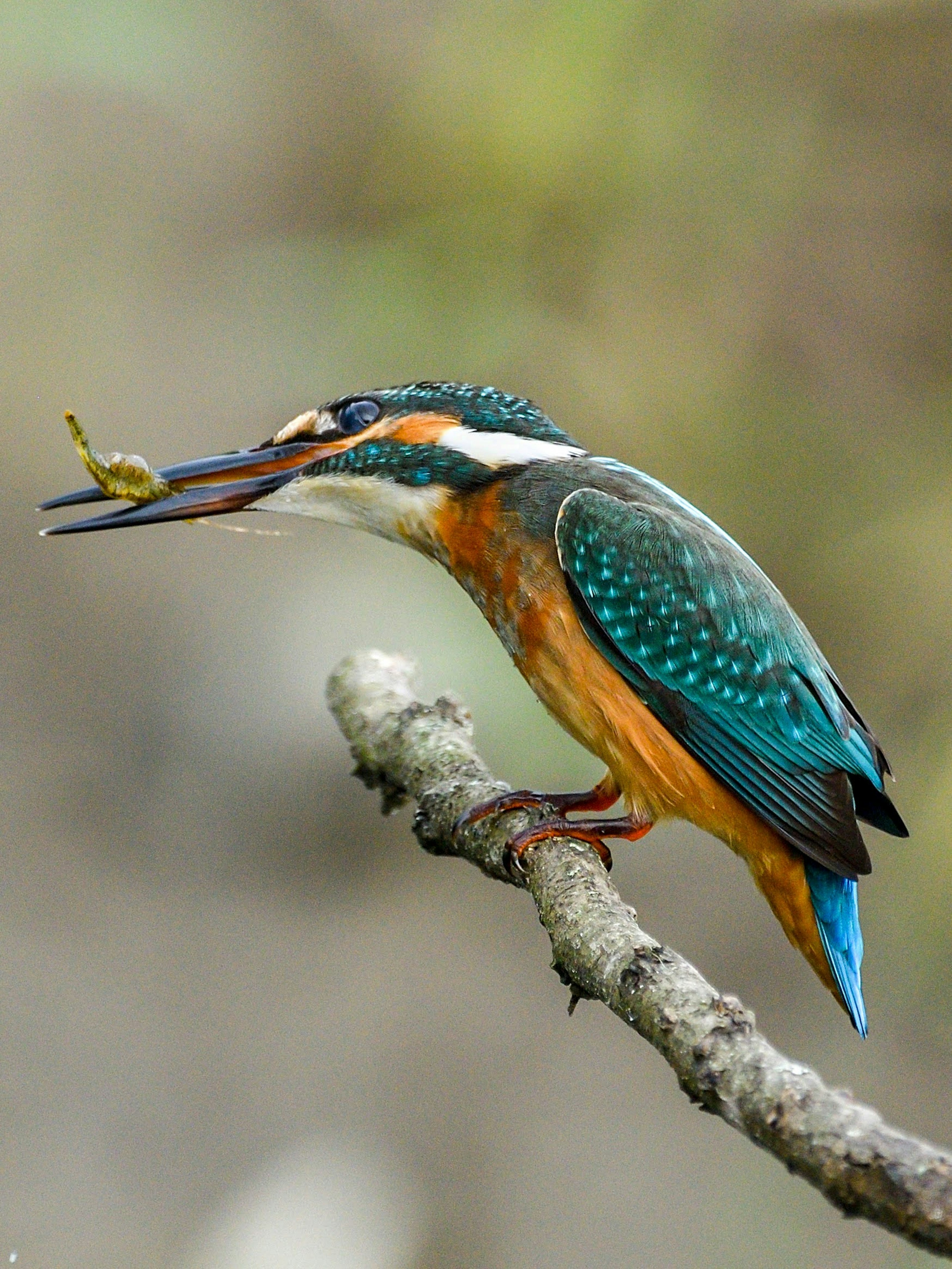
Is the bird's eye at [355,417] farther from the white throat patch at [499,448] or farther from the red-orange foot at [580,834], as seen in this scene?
the red-orange foot at [580,834]

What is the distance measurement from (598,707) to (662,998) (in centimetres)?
71

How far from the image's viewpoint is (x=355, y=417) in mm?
2023

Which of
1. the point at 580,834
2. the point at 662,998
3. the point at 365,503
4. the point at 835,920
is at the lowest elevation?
the point at 662,998

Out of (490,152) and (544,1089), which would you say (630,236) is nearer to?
(490,152)

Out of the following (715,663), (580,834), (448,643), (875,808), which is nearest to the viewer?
(580,834)

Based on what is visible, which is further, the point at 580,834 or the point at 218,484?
the point at 218,484

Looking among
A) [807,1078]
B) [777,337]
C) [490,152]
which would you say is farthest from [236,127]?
[807,1078]

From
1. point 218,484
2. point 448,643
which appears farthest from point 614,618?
point 448,643

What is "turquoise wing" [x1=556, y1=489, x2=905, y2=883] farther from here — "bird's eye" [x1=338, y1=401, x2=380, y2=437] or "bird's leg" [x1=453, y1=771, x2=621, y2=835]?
"bird's eye" [x1=338, y1=401, x2=380, y2=437]

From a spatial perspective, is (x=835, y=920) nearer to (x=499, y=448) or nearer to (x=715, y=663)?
(x=715, y=663)

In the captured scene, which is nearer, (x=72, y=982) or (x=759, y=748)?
(x=759, y=748)

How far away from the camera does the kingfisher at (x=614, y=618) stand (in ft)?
6.30

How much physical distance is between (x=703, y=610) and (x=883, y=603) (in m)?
1.91

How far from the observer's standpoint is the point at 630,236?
3889mm
